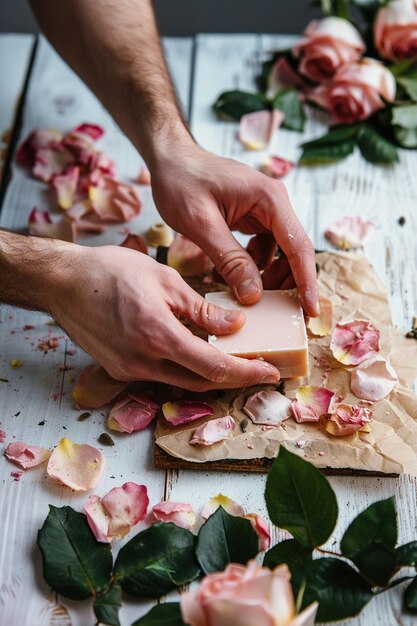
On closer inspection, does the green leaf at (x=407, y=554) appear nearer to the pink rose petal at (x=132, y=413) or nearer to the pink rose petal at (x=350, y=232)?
the pink rose petal at (x=132, y=413)

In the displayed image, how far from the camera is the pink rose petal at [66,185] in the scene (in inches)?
59.6

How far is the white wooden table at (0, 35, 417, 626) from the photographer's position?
3.41ft

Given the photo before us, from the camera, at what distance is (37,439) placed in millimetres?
1175

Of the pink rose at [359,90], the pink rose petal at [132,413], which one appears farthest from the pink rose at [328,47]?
the pink rose petal at [132,413]

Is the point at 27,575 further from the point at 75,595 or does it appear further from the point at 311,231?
the point at 311,231

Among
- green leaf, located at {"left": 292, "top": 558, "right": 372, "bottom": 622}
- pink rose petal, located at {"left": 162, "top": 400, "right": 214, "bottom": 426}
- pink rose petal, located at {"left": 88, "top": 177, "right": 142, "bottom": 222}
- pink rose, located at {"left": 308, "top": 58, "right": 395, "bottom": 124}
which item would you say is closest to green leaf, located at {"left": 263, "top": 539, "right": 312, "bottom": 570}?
green leaf, located at {"left": 292, "top": 558, "right": 372, "bottom": 622}

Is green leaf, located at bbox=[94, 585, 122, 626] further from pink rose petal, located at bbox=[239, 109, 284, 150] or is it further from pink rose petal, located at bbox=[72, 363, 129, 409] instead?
pink rose petal, located at bbox=[239, 109, 284, 150]

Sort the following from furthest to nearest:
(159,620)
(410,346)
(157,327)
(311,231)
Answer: (311,231)
(410,346)
(157,327)
(159,620)

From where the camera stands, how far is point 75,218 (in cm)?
149

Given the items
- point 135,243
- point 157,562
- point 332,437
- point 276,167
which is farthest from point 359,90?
point 157,562

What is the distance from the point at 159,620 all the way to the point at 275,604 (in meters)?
0.18

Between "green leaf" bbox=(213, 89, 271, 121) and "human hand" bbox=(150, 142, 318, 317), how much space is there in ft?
1.30

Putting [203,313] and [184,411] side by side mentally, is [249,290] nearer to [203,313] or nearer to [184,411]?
[203,313]

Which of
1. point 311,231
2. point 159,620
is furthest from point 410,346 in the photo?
point 159,620
